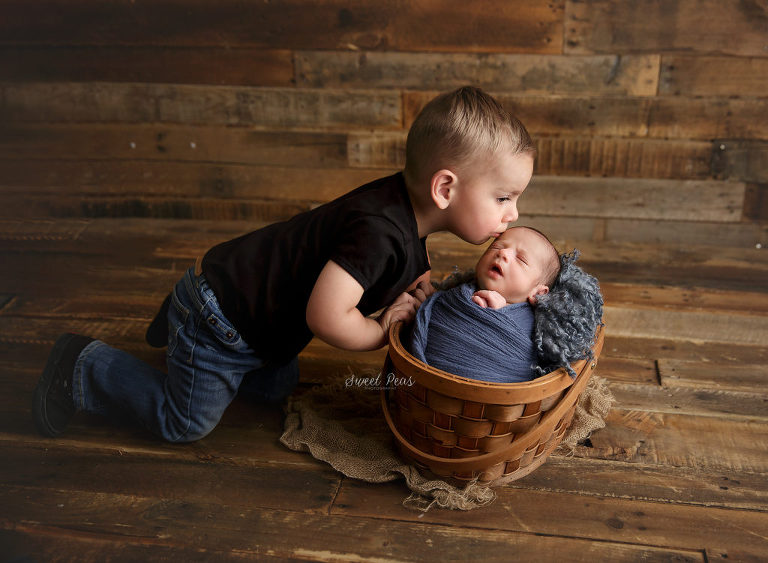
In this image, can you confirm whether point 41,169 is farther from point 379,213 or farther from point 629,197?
point 629,197

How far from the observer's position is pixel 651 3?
84.0 inches

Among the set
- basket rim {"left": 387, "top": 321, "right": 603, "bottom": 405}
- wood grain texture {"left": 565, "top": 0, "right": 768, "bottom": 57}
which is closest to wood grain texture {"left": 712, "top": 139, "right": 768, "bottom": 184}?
wood grain texture {"left": 565, "top": 0, "right": 768, "bottom": 57}

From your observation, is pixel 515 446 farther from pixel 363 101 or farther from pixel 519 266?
pixel 363 101

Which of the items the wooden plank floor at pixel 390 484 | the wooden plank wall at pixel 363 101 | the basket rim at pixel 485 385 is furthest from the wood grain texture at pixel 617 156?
the basket rim at pixel 485 385

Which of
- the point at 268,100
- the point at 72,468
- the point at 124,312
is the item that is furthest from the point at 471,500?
the point at 268,100

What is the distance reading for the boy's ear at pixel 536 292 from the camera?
1281 millimetres

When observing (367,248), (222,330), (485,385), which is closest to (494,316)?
(485,385)

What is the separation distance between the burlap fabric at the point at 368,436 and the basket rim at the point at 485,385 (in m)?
0.21

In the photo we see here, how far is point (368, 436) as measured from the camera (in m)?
1.40

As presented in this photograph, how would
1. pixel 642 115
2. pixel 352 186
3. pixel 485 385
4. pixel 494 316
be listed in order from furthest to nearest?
pixel 352 186
pixel 642 115
pixel 494 316
pixel 485 385

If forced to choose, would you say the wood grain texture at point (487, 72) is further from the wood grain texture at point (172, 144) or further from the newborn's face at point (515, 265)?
the newborn's face at point (515, 265)

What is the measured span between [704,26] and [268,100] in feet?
4.61

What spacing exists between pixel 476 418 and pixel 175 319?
613 millimetres

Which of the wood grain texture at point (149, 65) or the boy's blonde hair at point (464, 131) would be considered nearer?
the boy's blonde hair at point (464, 131)
